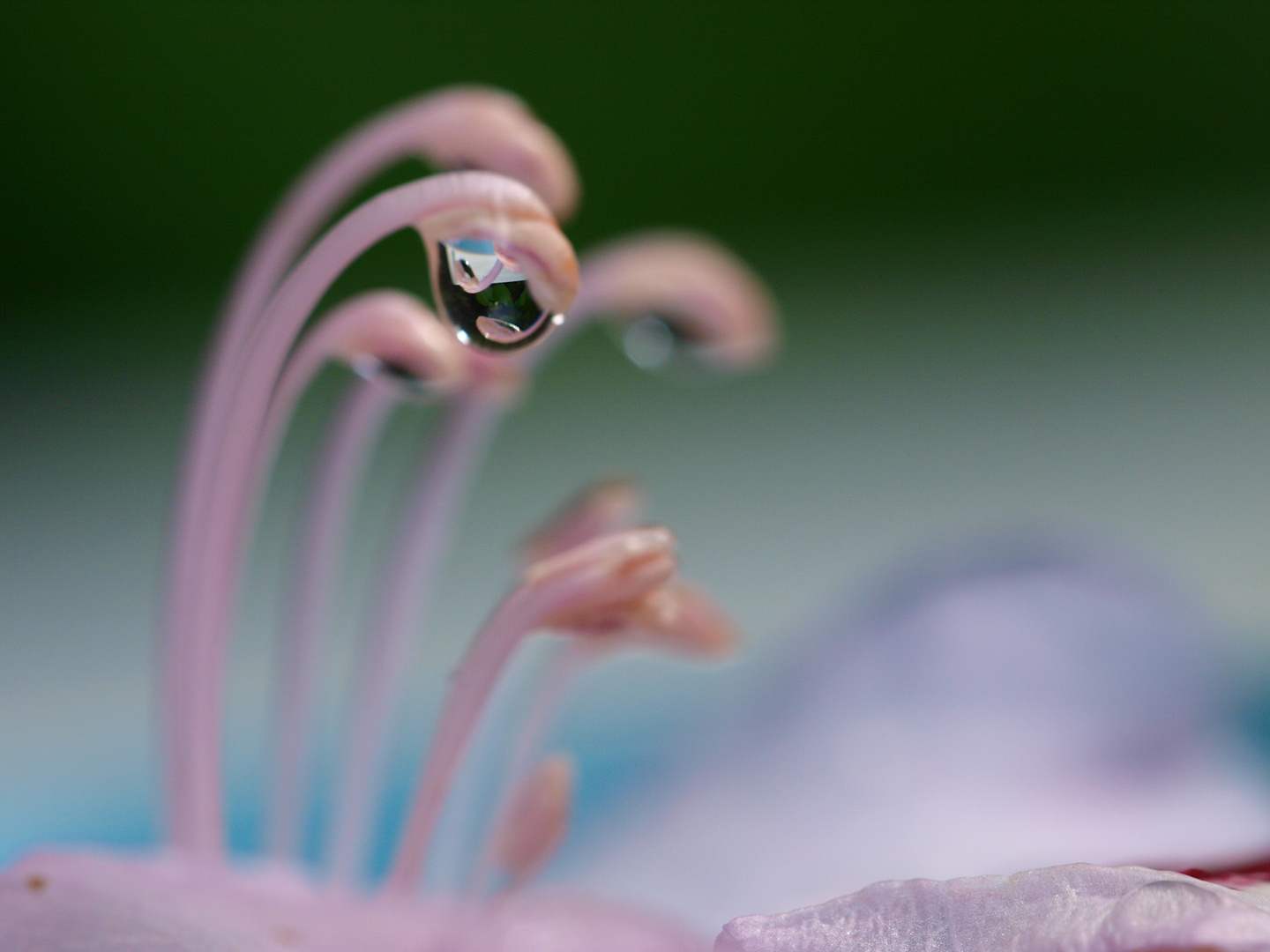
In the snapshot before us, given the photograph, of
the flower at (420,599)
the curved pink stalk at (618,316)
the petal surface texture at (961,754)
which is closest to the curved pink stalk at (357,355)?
the flower at (420,599)

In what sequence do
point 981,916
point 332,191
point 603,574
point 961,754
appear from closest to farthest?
1. point 981,916
2. point 603,574
3. point 332,191
4. point 961,754

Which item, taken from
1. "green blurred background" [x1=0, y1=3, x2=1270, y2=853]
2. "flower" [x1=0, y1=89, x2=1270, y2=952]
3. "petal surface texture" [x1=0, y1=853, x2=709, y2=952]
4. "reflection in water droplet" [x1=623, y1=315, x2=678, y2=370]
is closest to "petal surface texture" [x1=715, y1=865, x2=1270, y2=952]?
"flower" [x1=0, y1=89, x2=1270, y2=952]

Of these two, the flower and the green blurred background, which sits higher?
the green blurred background

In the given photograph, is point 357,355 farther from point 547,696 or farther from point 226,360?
point 547,696

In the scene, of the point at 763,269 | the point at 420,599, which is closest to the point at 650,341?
the point at 420,599

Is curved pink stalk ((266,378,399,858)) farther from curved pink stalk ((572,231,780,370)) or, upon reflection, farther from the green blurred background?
the green blurred background
